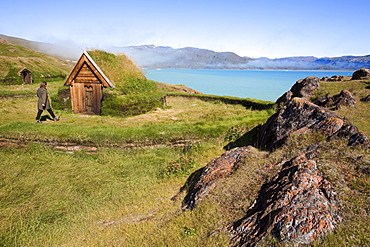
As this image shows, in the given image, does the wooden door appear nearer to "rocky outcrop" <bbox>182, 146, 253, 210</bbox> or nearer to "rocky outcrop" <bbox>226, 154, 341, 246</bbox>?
"rocky outcrop" <bbox>182, 146, 253, 210</bbox>

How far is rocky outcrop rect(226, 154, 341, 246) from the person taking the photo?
4.34 metres

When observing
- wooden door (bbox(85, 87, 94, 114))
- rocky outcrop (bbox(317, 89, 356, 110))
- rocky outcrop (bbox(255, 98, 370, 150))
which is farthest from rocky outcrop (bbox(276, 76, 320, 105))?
wooden door (bbox(85, 87, 94, 114))

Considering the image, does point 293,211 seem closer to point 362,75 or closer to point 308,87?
point 308,87

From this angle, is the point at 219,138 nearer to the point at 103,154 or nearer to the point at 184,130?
the point at 184,130

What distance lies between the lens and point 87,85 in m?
19.9

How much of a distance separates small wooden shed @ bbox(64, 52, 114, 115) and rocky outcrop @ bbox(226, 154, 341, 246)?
16.1 metres

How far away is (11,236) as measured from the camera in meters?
6.59

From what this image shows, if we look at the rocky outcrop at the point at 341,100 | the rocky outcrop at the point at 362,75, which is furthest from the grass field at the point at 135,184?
the rocky outcrop at the point at 362,75

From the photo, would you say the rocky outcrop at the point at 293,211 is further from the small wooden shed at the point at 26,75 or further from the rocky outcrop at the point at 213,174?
the small wooden shed at the point at 26,75

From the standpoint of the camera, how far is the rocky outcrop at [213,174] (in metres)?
6.74

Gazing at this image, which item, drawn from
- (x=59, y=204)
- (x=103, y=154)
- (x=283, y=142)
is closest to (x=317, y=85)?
(x=283, y=142)

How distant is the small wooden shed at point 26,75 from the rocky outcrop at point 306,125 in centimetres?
4793

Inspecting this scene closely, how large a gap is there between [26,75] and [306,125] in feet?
166

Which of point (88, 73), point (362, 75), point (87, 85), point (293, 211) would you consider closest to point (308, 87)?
A: point (362, 75)
